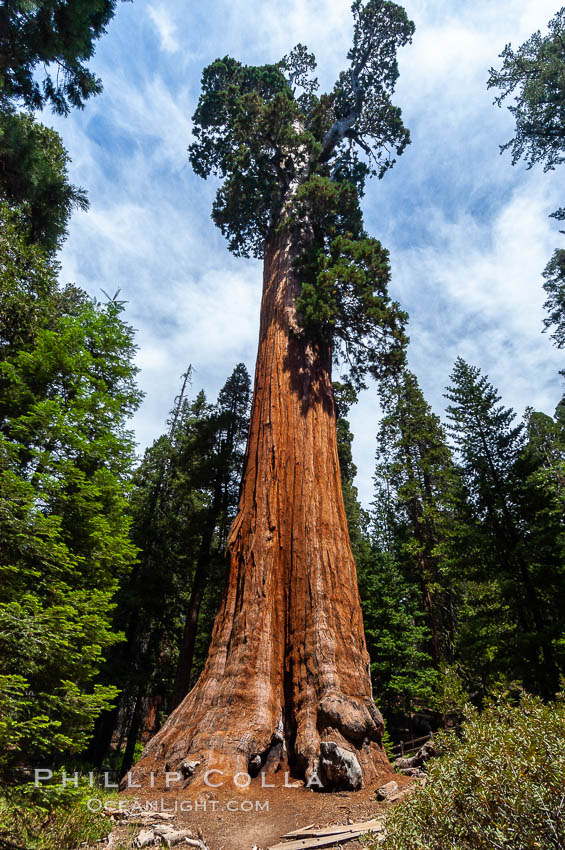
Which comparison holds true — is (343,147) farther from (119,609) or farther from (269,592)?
(119,609)

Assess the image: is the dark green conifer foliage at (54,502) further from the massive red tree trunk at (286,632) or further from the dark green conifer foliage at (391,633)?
the dark green conifer foliage at (391,633)

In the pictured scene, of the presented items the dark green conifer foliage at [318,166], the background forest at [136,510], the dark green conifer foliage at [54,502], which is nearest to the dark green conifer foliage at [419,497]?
the background forest at [136,510]

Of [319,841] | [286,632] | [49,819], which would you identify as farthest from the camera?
[286,632]

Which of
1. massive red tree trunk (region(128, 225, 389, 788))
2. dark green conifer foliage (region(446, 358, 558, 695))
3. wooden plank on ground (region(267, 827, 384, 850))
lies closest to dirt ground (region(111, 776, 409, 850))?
wooden plank on ground (region(267, 827, 384, 850))

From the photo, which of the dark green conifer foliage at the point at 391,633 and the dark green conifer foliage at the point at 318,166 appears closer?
the dark green conifer foliage at the point at 318,166

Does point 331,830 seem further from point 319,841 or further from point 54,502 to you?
point 54,502

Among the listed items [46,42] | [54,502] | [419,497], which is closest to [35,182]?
[46,42]

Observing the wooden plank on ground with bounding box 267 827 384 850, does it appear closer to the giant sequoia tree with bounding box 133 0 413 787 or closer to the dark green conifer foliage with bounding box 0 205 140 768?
the giant sequoia tree with bounding box 133 0 413 787

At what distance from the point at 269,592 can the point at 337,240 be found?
7.66 meters

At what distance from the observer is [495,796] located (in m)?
2.01

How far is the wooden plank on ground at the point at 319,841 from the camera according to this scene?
11.0 feet

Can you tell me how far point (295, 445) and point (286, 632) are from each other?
121 inches

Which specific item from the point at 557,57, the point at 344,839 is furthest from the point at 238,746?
the point at 557,57

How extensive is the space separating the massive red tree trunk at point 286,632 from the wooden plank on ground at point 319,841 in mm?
1045
